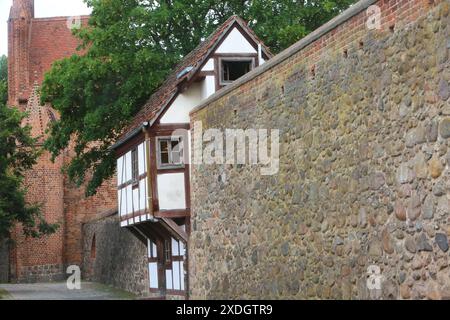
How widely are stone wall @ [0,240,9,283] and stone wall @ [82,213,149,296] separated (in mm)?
3666

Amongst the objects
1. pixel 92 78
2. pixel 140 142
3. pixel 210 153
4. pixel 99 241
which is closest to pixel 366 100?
pixel 210 153

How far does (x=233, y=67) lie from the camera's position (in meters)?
23.3

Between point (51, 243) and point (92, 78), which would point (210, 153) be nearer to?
point (92, 78)

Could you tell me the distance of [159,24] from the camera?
28578 millimetres

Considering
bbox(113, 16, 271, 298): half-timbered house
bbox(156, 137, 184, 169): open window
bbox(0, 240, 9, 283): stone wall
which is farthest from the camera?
bbox(0, 240, 9, 283): stone wall

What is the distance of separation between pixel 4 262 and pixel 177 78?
2368cm

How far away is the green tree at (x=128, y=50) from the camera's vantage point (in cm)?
2708

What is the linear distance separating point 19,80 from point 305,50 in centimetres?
3677

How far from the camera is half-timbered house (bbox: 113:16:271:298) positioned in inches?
857
